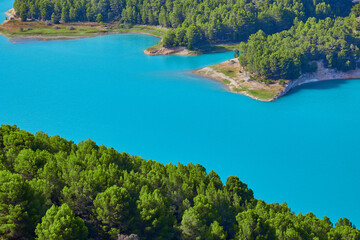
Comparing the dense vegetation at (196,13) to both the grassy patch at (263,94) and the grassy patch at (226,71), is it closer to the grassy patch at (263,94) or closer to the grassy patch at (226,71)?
the grassy patch at (226,71)

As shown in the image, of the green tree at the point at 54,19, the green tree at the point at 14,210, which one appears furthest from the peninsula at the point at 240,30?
the green tree at the point at 14,210

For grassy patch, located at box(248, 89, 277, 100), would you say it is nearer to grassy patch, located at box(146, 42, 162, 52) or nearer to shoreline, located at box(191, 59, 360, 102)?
shoreline, located at box(191, 59, 360, 102)

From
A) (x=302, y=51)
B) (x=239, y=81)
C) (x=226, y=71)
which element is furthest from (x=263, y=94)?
(x=302, y=51)

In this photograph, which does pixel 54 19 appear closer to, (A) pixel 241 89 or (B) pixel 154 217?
(A) pixel 241 89

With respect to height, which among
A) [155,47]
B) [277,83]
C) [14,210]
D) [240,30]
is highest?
[240,30]

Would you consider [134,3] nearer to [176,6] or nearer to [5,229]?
[176,6]

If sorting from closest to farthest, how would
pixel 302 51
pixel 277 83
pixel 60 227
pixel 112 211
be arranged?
1. pixel 60 227
2. pixel 112 211
3. pixel 277 83
4. pixel 302 51
